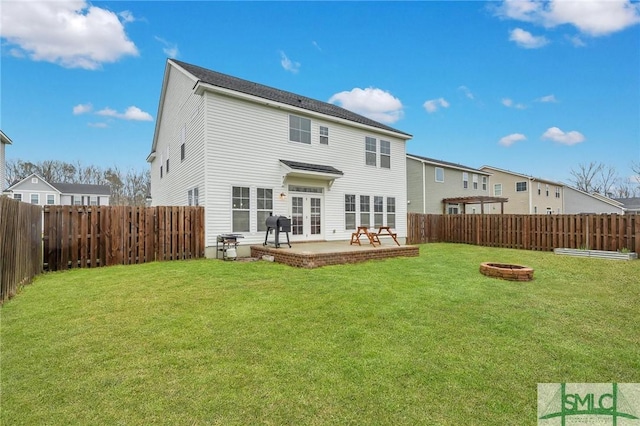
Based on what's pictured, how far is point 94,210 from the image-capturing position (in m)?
8.58

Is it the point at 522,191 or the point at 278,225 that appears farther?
the point at 522,191

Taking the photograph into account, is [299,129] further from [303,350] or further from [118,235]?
[303,350]

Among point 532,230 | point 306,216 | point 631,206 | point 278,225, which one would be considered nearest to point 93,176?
point 306,216

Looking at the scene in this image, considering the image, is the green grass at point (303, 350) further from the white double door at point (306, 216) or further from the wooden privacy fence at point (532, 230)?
the wooden privacy fence at point (532, 230)

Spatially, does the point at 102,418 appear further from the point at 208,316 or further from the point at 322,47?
the point at 322,47

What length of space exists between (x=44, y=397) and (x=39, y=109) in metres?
32.1

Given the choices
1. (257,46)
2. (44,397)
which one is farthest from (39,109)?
(44,397)

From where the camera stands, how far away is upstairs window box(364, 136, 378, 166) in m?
14.9

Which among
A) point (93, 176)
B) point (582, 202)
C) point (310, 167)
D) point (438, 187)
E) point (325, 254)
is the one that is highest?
point (93, 176)

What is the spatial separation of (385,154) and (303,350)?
13662 millimetres

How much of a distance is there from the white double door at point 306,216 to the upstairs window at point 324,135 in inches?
98.5

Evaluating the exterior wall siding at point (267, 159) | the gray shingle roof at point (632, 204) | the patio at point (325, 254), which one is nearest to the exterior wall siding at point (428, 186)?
the exterior wall siding at point (267, 159)

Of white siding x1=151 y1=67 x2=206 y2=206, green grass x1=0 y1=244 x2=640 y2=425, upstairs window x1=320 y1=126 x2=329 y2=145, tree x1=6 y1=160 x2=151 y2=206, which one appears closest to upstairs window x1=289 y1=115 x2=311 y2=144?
upstairs window x1=320 y1=126 x2=329 y2=145

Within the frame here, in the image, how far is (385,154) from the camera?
1562cm
